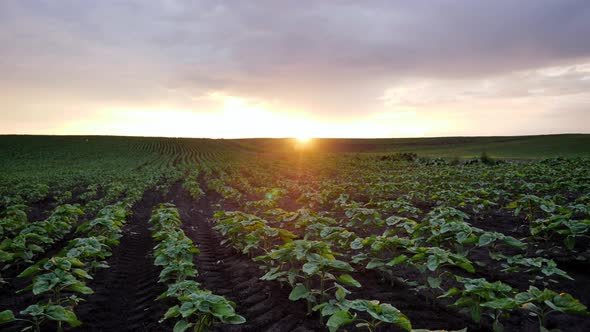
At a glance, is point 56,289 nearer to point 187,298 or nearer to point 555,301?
point 187,298

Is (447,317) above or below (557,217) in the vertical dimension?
below

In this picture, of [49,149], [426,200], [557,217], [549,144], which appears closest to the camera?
[557,217]

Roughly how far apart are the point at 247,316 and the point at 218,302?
49.1 inches

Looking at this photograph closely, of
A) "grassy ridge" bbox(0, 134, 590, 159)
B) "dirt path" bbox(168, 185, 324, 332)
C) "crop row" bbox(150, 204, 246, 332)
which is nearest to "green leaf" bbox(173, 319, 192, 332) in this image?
"crop row" bbox(150, 204, 246, 332)

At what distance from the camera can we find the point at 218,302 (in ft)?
11.0

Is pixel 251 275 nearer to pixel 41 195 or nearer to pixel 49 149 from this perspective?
pixel 41 195

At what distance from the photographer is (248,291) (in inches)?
202

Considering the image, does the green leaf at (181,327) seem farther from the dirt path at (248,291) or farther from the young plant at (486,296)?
the young plant at (486,296)

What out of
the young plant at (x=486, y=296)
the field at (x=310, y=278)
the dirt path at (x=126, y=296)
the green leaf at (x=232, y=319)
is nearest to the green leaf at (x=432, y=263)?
the field at (x=310, y=278)

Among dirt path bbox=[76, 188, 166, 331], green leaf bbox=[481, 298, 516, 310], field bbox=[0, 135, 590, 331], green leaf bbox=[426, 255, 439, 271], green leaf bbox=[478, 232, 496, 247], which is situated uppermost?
green leaf bbox=[478, 232, 496, 247]

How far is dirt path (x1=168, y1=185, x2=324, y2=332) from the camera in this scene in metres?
4.16

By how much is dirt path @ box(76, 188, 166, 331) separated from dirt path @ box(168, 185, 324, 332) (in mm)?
908

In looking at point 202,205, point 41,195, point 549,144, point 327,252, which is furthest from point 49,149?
point 549,144

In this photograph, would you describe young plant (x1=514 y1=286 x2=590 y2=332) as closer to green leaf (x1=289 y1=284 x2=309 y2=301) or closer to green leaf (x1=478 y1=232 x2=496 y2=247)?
green leaf (x1=478 y1=232 x2=496 y2=247)
